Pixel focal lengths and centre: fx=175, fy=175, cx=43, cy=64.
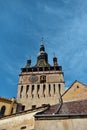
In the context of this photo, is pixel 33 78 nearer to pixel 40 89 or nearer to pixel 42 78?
pixel 42 78

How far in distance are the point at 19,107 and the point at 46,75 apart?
9637 mm

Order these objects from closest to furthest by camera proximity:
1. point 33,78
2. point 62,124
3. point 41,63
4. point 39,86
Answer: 1. point 62,124
2. point 39,86
3. point 33,78
4. point 41,63

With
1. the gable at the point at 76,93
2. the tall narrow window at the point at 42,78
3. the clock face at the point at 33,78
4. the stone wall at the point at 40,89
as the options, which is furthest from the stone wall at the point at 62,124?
the clock face at the point at 33,78

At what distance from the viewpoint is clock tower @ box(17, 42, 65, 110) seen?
111 ft

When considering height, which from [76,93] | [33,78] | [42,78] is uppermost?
[33,78]

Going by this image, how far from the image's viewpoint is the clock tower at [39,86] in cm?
3372

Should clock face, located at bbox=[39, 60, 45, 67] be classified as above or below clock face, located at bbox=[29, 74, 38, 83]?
above

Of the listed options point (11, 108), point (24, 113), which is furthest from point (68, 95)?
point (11, 108)

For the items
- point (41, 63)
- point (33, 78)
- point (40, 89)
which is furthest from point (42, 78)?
point (41, 63)

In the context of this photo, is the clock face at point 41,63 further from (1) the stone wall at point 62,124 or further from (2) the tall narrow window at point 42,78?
(1) the stone wall at point 62,124

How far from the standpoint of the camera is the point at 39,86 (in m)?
36.4

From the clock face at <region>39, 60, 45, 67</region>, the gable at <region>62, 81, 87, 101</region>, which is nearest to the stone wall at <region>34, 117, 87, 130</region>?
the gable at <region>62, 81, 87, 101</region>

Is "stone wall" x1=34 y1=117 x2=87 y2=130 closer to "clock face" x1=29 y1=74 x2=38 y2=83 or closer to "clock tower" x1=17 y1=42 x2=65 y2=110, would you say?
"clock tower" x1=17 y1=42 x2=65 y2=110

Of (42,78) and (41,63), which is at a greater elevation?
(41,63)
